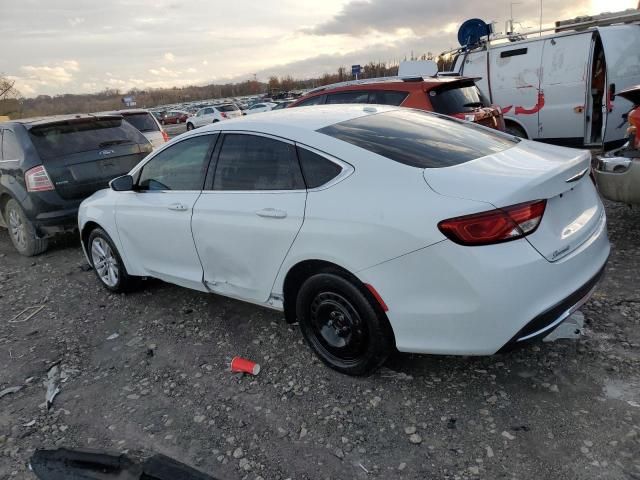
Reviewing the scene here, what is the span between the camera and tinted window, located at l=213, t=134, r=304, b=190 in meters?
3.14

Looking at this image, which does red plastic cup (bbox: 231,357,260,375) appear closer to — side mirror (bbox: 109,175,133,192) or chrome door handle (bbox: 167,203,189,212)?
chrome door handle (bbox: 167,203,189,212)

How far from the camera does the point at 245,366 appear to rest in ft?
11.1

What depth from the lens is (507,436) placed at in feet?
8.33

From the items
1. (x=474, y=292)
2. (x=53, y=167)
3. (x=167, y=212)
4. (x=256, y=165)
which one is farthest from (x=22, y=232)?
(x=474, y=292)

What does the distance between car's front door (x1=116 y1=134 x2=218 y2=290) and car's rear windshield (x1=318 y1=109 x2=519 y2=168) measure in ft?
3.82

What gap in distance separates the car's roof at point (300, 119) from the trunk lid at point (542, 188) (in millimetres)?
954

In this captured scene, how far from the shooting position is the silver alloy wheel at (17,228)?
6.48 metres

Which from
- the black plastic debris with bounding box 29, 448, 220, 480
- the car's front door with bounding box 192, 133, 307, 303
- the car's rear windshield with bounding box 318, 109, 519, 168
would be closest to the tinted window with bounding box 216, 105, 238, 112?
the car's front door with bounding box 192, 133, 307, 303

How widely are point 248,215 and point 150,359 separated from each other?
1.40 metres

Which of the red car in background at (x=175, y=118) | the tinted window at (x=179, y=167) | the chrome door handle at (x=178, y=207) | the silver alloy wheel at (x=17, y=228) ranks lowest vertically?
the red car in background at (x=175, y=118)

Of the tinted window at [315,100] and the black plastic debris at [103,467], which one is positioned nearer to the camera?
the black plastic debris at [103,467]

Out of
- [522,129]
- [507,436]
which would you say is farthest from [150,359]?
[522,129]

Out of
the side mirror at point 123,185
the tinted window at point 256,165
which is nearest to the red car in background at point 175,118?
the side mirror at point 123,185

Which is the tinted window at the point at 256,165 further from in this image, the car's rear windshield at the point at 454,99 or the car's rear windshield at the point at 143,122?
the car's rear windshield at the point at 143,122
